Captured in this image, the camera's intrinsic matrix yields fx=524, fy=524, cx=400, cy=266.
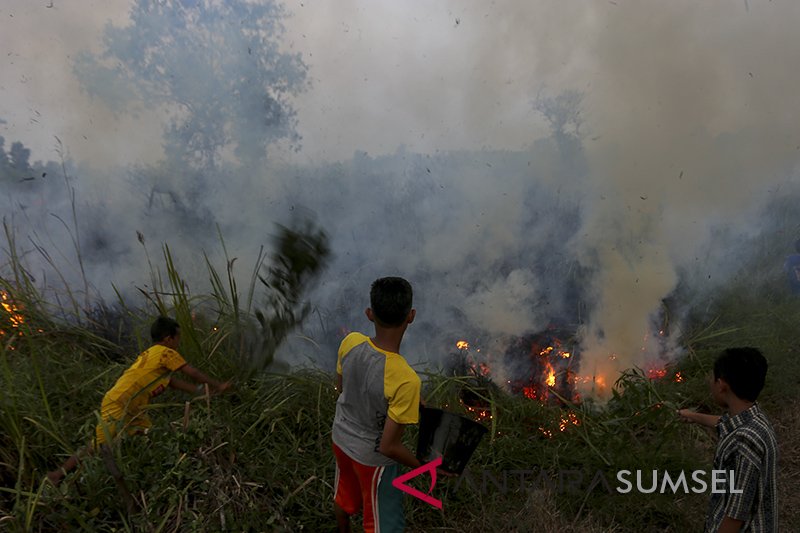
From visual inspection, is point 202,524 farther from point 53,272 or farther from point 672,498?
point 53,272

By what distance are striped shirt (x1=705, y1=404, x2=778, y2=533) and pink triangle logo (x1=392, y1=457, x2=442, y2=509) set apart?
3.72 ft

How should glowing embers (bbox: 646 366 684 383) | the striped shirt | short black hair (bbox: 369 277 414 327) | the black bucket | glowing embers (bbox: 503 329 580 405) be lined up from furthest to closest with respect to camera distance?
1. glowing embers (bbox: 646 366 684 383)
2. glowing embers (bbox: 503 329 580 405)
3. the black bucket
4. short black hair (bbox: 369 277 414 327)
5. the striped shirt

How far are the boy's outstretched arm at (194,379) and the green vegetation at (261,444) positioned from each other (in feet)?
0.33

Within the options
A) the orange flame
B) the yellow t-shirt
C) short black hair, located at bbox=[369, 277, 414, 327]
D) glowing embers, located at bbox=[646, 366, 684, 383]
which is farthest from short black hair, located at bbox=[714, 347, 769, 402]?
the yellow t-shirt

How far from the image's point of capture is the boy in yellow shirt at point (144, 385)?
290 cm

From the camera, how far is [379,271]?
519cm

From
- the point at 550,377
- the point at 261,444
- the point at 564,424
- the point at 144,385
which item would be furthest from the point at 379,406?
the point at 550,377

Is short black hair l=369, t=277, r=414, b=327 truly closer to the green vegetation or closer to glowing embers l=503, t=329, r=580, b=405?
the green vegetation

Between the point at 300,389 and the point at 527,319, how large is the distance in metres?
2.20

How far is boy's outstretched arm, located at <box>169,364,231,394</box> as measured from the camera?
3072 mm

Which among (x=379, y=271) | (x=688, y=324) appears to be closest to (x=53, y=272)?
(x=379, y=271)

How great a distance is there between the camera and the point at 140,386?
3.01 metres

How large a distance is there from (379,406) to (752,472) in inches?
55.9

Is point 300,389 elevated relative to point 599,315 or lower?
lower
